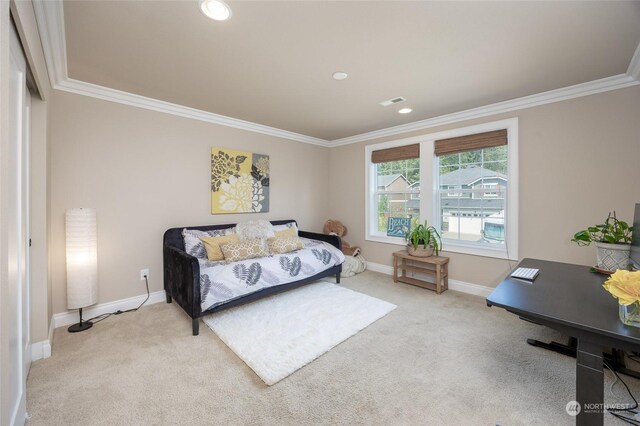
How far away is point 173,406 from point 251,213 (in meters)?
2.70

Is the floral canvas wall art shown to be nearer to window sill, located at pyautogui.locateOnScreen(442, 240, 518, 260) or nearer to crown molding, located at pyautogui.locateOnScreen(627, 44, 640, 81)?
window sill, located at pyautogui.locateOnScreen(442, 240, 518, 260)

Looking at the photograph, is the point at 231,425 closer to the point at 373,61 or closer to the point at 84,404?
the point at 84,404

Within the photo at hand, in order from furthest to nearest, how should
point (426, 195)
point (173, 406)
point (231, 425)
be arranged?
point (426, 195) < point (173, 406) < point (231, 425)

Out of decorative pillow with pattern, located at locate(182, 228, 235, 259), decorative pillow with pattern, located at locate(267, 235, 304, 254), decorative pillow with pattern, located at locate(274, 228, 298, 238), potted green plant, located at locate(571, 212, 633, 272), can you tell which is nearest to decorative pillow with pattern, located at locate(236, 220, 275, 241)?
decorative pillow with pattern, located at locate(274, 228, 298, 238)

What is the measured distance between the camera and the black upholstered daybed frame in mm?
2416

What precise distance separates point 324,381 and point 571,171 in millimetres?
3217

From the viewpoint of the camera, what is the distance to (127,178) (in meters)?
2.93

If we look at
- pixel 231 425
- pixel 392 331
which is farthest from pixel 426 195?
pixel 231 425

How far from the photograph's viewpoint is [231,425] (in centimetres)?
145

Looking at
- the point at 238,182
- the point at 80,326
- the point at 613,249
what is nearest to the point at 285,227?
the point at 238,182

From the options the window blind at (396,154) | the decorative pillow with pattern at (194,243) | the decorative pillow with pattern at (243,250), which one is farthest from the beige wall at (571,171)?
the decorative pillow with pattern at (194,243)

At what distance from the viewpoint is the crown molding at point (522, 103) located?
251cm

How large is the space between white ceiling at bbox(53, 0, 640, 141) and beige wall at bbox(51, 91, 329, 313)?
38 cm

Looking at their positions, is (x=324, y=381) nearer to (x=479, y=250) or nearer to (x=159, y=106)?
(x=479, y=250)
